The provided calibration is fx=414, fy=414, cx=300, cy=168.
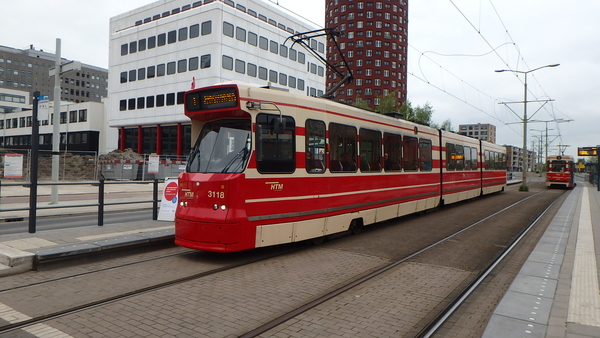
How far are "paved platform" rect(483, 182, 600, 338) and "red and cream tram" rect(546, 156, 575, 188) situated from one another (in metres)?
31.6

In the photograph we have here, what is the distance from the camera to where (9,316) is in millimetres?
4621

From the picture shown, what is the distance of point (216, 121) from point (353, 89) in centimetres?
8180

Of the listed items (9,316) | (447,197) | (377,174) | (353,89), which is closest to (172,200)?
(377,174)

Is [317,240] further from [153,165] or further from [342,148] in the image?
[153,165]

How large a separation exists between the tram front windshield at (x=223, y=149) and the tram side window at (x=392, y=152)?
5078mm

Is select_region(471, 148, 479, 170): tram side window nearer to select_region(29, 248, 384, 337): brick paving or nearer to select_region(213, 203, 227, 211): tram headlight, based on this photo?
select_region(29, 248, 384, 337): brick paving

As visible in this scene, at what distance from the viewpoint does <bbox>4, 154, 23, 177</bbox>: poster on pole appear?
13.2m

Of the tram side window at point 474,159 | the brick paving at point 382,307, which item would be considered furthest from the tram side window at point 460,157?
the brick paving at point 382,307

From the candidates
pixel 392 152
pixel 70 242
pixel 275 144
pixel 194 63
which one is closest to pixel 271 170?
pixel 275 144

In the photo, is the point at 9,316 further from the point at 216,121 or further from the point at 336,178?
the point at 336,178

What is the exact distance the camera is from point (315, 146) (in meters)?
8.45

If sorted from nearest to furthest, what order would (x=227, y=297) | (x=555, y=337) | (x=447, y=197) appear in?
(x=555, y=337)
(x=227, y=297)
(x=447, y=197)

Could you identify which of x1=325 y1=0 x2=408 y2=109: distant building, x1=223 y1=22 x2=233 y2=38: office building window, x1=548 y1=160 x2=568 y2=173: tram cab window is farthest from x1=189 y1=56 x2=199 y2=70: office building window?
x1=325 y1=0 x2=408 y2=109: distant building

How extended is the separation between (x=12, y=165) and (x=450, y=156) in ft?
51.4
